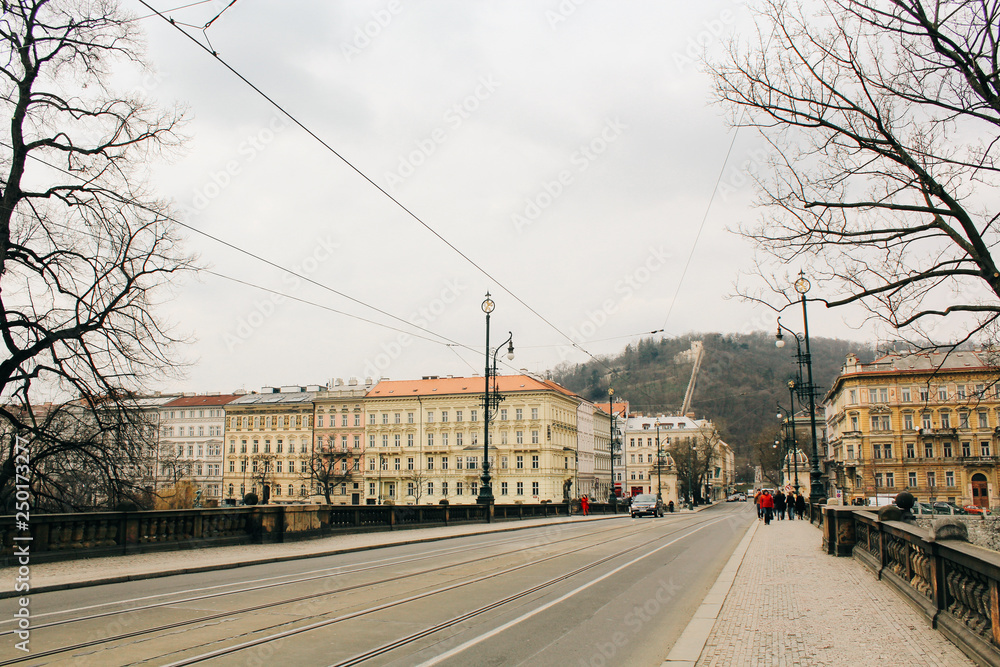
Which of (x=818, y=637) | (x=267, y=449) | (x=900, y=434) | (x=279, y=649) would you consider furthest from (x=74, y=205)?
(x=900, y=434)

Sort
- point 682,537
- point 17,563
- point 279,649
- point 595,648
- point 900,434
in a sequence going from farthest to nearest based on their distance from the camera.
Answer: point 900,434
point 682,537
point 17,563
point 595,648
point 279,649

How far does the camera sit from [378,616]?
28.9 feet

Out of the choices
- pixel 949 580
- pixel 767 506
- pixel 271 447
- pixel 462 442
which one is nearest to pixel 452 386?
pixel 462 442

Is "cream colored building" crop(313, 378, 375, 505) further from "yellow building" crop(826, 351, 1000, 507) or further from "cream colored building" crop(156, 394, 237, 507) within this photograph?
"yellow building" crop(826, 351, 1000, 507)

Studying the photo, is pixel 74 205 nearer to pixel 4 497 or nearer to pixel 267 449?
pixel 4 497

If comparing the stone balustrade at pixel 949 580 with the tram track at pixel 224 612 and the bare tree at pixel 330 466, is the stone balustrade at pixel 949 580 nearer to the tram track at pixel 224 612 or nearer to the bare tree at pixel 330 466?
the tram track at pixel 224 612

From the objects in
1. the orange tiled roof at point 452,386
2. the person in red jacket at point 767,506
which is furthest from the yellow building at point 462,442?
the person in red jacket at point 767,506

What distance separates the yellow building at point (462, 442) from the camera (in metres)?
81.2

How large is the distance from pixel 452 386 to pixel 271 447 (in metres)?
23.6

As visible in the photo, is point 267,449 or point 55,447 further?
point 267,449

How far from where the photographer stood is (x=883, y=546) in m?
11.7

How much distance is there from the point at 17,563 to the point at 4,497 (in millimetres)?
7038
